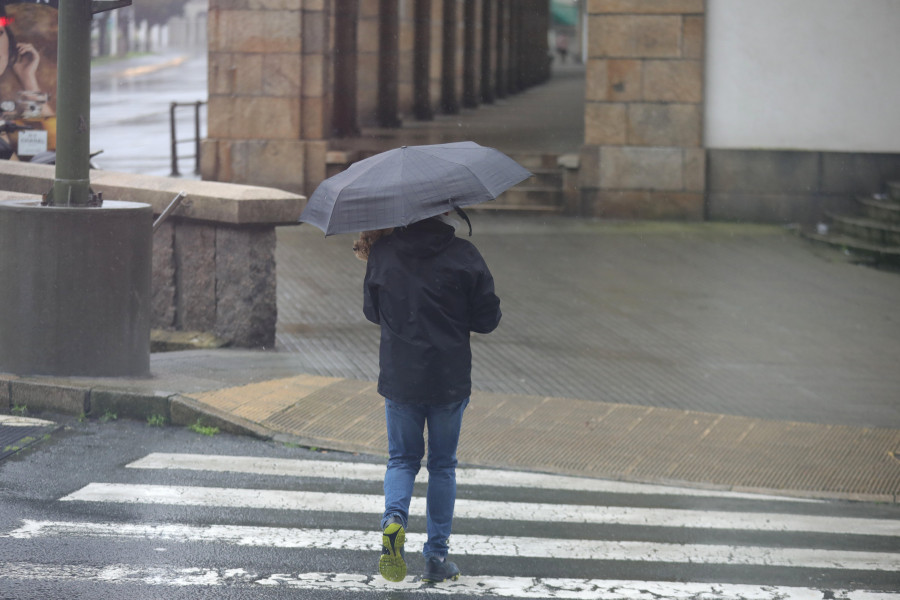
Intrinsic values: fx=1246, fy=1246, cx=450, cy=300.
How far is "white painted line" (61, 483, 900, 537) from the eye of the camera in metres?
6.01

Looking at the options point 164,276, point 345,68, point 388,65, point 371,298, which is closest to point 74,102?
point 164,276

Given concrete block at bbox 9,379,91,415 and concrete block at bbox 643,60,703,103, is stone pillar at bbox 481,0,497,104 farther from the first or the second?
concrete block at bbox 9,379,91,415

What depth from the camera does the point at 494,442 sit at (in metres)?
7.27

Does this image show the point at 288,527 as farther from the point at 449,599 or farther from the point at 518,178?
the point at 518,178

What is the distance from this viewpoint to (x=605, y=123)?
1712 centimetres

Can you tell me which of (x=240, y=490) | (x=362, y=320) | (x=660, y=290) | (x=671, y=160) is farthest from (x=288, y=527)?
(x=671, y=160)

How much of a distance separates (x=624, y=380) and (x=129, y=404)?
3.42 m

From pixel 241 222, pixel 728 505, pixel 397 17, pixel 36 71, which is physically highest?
pixel 397 17

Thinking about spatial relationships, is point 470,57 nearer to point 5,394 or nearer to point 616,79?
point 616,79

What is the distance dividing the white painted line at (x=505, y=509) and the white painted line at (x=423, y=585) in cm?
90

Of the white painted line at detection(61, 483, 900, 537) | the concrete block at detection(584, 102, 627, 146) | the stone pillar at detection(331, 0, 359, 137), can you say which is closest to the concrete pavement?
the white painted line at detection(61, 483, 900, 537)

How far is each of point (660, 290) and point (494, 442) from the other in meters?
5.36

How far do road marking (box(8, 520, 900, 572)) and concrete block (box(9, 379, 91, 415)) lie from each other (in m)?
2.10

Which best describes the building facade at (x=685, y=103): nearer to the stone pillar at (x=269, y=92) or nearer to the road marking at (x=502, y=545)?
the stone pillar at (x=269, y=92)
